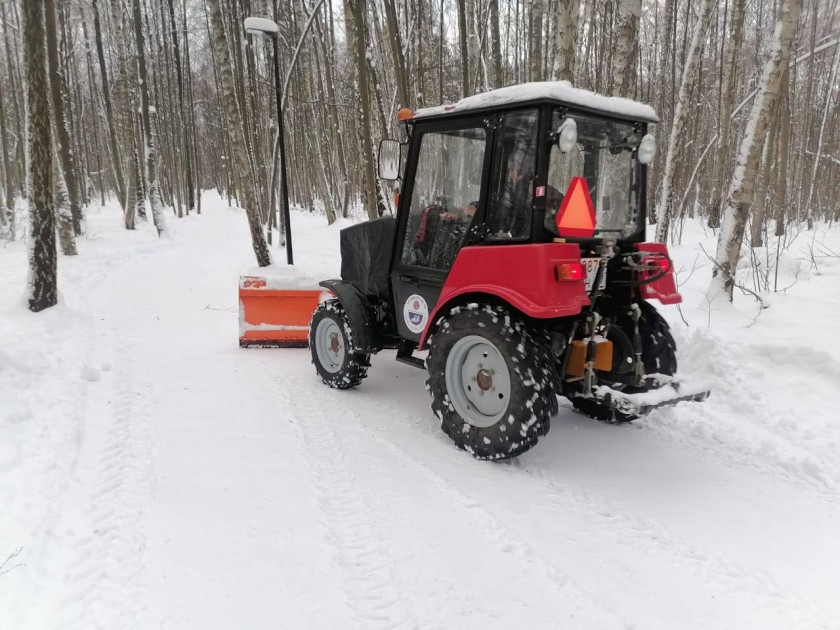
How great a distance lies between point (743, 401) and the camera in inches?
168

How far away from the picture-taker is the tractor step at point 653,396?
3.36 meters

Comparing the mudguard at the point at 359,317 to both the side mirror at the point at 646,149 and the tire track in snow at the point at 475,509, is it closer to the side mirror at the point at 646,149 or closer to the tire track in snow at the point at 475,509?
the tire track in snow at the point at 475,509

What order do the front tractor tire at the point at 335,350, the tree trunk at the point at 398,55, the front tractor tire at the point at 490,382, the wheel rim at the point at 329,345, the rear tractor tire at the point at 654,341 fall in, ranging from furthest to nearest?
the tree trunk at the point at 398,55, the wheel rim at the point at 329,345, the front tractor tire at the point at 335,350, the rear tractor tire at the point at 654,341, the front tractor tire at the point at 490,382

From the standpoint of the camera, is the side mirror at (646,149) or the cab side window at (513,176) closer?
the cab side window at (513,176)

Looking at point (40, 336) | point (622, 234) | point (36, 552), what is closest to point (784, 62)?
point (622, 234)

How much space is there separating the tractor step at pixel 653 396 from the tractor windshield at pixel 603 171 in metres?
1.08

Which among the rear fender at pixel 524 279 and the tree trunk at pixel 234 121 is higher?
the tree trunk at pixel 234 121

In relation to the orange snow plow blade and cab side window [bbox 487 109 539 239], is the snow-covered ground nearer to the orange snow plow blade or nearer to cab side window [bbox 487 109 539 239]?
the orange snow plow blade

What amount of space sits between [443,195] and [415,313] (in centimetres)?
95

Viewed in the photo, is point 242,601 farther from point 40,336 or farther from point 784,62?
point 784,62

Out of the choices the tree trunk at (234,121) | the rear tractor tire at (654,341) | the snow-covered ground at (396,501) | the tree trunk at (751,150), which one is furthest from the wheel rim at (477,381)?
the tree trunk at (234,121)

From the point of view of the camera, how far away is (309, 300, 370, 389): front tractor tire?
4.88 m

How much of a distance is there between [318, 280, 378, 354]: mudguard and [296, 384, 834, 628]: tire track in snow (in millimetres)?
1241

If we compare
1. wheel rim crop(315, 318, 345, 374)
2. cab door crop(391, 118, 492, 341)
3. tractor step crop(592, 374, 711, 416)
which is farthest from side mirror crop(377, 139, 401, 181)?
tractor step crop(592, 374, 711, 416)
